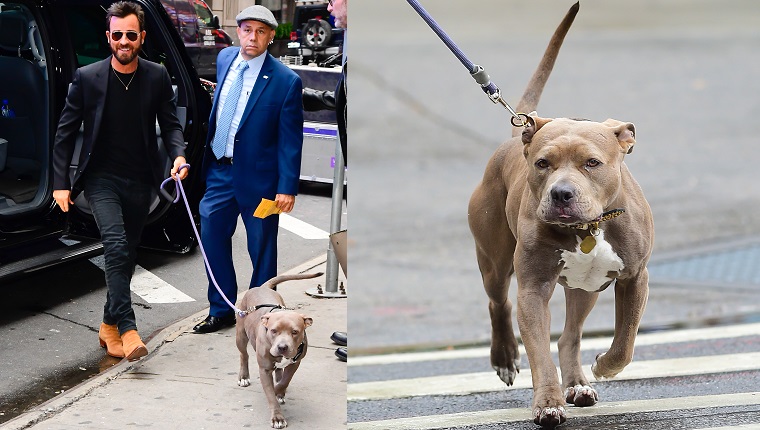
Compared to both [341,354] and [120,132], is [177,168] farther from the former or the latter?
[341,354]

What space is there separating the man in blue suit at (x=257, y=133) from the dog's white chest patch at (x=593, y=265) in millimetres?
1968

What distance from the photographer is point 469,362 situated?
20.6 ft

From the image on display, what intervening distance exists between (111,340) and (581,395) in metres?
2.85

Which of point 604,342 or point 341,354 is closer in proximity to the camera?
point 341,354

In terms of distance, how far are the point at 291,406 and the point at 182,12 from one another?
346 inches

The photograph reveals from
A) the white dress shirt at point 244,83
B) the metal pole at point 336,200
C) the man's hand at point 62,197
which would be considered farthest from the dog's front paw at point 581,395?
the man's hand at point 62,197

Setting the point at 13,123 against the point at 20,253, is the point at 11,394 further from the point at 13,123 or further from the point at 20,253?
the point at 13,123

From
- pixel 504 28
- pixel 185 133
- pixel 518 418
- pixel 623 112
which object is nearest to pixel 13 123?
pixel 185 133

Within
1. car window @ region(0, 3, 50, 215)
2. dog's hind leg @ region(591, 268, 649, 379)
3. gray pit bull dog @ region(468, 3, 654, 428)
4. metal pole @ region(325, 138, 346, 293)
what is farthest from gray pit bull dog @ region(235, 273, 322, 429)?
car window @ region(0, 3, 50, 215)

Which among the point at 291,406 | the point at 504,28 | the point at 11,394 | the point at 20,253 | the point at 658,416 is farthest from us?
the point at 504,28

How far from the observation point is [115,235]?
242 inches

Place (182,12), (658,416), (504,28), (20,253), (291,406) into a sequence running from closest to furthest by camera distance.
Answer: (658,416) → (291,406) → (20,253) → (182,12) → (504,28)

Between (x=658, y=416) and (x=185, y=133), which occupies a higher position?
(x=185, y=133)

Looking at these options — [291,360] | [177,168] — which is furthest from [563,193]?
[177,168]
